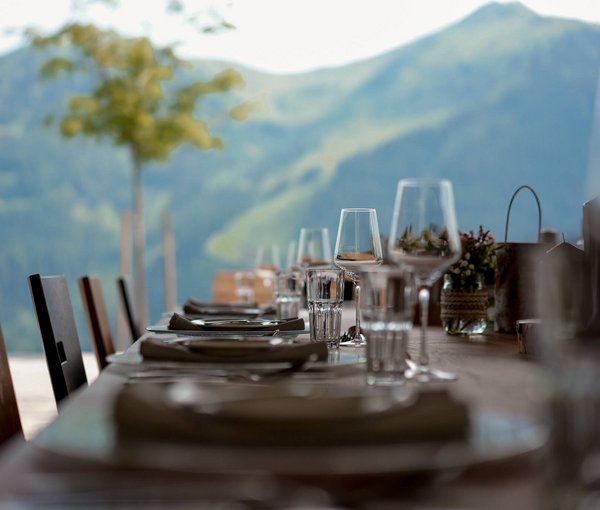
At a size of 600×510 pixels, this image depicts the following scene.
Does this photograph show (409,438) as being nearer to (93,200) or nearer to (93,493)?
(93,493)

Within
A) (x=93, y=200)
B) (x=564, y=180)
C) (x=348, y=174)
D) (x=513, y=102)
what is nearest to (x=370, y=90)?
(x=348, y=174)

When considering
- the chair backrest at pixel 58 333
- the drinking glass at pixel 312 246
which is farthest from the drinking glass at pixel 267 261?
the chair backrest at pixel 58 333

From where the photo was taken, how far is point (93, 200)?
12.5m

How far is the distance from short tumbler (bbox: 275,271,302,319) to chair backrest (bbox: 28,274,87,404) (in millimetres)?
569

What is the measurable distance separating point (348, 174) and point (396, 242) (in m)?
12.0

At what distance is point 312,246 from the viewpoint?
2396 millimetres

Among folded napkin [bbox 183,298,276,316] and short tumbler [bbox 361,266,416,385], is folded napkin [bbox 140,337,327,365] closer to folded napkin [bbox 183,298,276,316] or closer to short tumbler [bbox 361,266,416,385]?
short tumbler [bbox 361,266,416,385]

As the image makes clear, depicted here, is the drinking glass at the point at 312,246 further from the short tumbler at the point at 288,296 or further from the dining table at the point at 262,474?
the dining table at the point at 262,474

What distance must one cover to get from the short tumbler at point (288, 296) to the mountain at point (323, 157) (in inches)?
365

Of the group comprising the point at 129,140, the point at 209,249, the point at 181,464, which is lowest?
the point at 209,249

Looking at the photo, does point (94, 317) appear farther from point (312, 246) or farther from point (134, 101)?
point (134, 101)

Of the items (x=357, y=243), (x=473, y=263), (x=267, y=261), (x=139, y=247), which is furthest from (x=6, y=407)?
(x=139, y=247)

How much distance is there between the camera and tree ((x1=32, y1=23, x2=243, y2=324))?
24.3ft

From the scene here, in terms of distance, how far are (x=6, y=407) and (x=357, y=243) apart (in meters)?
0.75
